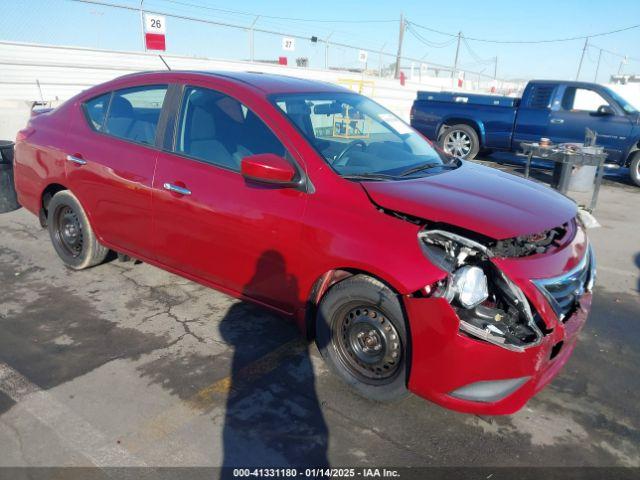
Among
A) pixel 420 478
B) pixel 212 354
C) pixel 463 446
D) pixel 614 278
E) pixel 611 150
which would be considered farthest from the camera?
pixel 611 150

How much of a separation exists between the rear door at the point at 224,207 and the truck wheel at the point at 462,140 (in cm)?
826

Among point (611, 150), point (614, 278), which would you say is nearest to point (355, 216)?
point (614, 278)

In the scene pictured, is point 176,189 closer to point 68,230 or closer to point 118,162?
point 118,162

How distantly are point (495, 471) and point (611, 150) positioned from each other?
9.25 m

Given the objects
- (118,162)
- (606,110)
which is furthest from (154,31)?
(118,162)

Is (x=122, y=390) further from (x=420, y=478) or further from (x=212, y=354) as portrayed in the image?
(x=420, y=478)

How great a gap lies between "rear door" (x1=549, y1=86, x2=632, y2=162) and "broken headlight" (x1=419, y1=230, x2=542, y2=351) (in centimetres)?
884

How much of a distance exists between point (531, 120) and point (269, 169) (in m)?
9.03

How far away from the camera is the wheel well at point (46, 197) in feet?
15.1

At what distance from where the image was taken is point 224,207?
3283 mm

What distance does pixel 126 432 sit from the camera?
2652 millimetres

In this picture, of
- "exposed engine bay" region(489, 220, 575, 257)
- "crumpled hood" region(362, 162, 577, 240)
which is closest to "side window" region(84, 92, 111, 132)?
"crumpled hood" region(362, 162, 577, 240)

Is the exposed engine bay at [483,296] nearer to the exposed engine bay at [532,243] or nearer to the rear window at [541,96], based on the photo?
the exposed engine bay at [532,243]

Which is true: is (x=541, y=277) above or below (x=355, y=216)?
below
